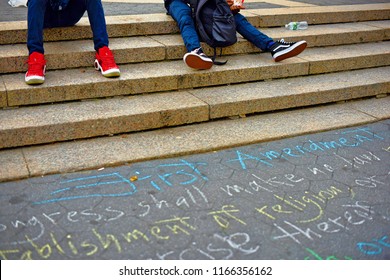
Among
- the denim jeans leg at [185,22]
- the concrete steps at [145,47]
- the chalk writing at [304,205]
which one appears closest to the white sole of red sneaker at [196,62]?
the denim jeans leg at [185,22]

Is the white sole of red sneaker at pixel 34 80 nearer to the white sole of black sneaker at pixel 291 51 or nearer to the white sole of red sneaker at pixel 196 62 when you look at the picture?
the white sole of red sneaker at pixel 196 62

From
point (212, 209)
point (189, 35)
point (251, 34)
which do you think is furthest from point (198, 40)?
point (212, 209)

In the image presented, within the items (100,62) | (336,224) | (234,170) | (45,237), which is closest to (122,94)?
(100,62)

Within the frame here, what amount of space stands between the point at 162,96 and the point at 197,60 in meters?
0.51

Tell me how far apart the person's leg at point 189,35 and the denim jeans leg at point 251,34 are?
22.1 inches

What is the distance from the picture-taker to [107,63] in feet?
15.8

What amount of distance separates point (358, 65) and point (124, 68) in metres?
2.76

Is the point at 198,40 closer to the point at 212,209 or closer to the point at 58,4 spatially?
the point at 58,4

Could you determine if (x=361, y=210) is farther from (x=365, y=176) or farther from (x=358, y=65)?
(x=358, y=65)

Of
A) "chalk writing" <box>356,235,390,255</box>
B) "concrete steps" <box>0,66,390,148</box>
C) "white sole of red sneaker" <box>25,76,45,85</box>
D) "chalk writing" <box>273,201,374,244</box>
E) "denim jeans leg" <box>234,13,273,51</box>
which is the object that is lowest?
"chalk writing" <box>356,235,390,255</box>

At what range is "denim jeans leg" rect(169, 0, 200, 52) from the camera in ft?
17.1

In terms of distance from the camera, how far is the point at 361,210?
3.47 meters

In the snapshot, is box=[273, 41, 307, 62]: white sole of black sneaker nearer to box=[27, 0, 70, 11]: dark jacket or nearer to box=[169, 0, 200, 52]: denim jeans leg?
box=[169, 0, 200, 52]: denim jeans leg

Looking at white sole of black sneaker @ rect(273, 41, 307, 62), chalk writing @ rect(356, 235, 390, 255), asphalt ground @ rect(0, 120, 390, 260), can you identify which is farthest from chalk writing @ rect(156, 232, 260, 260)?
white sole of black sneaker @ rect(273, 41, 307, 62)
